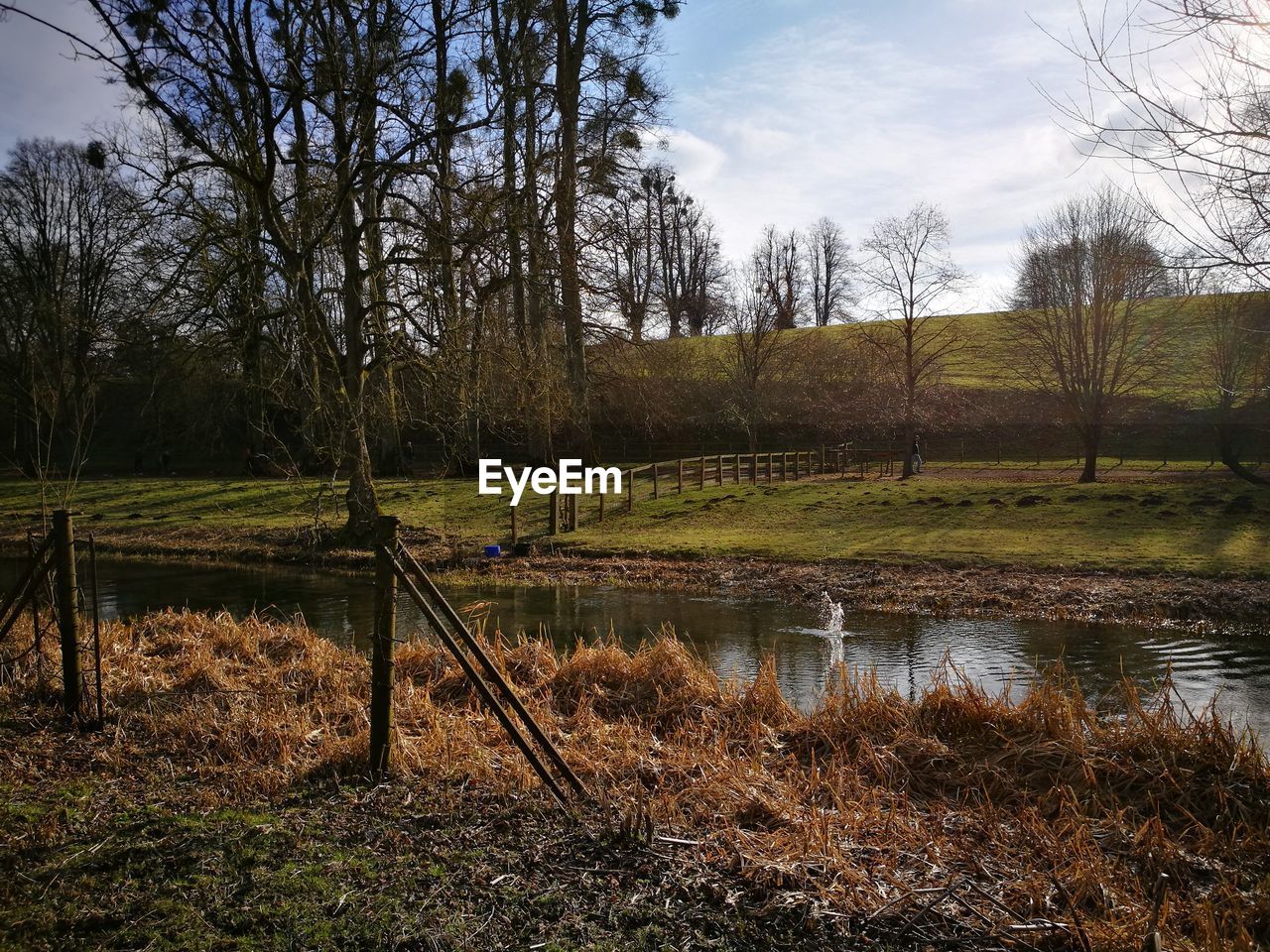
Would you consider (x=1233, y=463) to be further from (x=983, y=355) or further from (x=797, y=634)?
(x=983, y=355)

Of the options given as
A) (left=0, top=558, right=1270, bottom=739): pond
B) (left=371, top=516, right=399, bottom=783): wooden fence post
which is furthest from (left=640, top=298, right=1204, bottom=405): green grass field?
(left=371, top=516, right=399, bottom=783): wooden fence post

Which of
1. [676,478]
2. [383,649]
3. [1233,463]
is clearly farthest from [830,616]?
[1233,463]

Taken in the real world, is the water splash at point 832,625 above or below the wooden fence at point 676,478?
below

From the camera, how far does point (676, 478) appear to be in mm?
30578

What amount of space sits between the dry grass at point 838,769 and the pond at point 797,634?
1603 millimetres

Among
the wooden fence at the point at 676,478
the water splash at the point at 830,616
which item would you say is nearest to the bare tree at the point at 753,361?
the wooden fence at the point at 676,478

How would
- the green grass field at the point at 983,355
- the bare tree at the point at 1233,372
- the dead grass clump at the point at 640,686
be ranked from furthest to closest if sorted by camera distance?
1. the green grass field at the point at 983,355
2. the bare tree at the point at 1233,372
3. the dead grass clump at the point at 640,686

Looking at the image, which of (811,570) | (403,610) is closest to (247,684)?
(403,610)

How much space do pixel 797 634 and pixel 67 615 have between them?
8.96m

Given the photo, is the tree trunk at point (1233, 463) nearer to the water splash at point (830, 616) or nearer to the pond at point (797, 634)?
the pond at point (797, 634)

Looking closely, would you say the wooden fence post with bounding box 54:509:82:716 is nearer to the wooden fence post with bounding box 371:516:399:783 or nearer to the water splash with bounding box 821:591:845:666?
the wooden fence post with bounding box 371:516:399:783

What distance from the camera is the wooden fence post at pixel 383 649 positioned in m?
5.48

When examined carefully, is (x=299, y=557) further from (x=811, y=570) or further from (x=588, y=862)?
(x=588, y=862)

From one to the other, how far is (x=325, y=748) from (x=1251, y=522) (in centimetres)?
2069
